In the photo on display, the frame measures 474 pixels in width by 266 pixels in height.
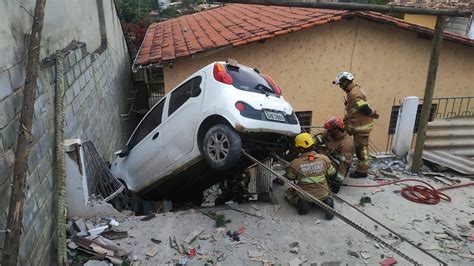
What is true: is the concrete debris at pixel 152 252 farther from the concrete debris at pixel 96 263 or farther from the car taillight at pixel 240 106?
the car taillight at pixel 240 106

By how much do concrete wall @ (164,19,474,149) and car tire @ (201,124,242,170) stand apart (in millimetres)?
4842

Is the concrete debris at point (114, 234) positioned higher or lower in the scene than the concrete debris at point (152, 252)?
higher

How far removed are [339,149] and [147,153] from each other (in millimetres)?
2910

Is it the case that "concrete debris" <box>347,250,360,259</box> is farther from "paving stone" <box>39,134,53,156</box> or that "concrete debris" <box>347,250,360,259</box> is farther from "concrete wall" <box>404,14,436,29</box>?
"concrete wall" <box>404,14,436,29</box>

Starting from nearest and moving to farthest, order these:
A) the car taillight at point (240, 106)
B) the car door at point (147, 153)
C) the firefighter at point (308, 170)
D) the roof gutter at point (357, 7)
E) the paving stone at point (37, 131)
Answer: the paving stone at point (37, 131), the car taillight at point (240, 106), the roof gutter at point (357, 7), the firefighter at point (308, 170), the car door at point (147, 153)

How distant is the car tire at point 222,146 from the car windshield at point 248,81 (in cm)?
59

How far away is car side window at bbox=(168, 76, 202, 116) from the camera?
4.75 metres

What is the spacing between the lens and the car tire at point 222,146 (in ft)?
13.7

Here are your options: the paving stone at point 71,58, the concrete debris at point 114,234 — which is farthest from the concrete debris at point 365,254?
the paving stone at point 71,58

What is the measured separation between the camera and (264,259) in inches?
155

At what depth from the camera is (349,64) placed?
9773 millimetres

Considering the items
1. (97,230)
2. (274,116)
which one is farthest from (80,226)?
(274,116)

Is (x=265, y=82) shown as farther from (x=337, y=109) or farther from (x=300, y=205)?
(x=337, y=109)

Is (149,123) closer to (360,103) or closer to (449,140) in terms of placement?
(360,103)
